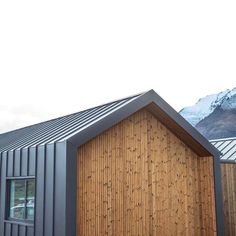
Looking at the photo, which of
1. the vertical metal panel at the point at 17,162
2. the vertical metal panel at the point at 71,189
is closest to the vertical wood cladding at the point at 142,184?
the vertical metal panel at the point at 71,189

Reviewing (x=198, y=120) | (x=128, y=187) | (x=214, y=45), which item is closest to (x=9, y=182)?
(x=128, y=187)

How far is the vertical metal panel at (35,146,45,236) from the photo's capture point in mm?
8875

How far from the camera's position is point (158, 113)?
10734 mm

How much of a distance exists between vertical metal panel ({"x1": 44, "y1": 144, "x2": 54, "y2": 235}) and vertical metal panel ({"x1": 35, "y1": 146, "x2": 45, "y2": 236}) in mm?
134

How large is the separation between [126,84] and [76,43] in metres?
17.6

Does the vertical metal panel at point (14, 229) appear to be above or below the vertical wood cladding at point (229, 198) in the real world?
below

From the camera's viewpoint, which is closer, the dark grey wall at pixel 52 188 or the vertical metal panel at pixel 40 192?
the dark grey wall at pixel 52 188

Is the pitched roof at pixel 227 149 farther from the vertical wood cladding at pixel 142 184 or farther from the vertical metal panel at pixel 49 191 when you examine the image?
the vertical metal panel at pixel 49 191

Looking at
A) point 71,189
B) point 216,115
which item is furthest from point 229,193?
point 216,115

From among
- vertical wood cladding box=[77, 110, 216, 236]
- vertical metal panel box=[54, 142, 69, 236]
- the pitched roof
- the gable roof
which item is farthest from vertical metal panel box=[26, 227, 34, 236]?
the pitched roof

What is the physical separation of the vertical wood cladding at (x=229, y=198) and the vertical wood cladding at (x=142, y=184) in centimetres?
221

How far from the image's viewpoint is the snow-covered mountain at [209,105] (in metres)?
57.7

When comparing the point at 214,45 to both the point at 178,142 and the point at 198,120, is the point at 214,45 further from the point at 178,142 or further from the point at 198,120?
the point at 178,142

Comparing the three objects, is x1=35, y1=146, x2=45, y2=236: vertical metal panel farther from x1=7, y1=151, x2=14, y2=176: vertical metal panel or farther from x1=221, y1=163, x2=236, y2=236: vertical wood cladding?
x1=221, y1=163, x2=236, y2=236: vertical wood cladding
